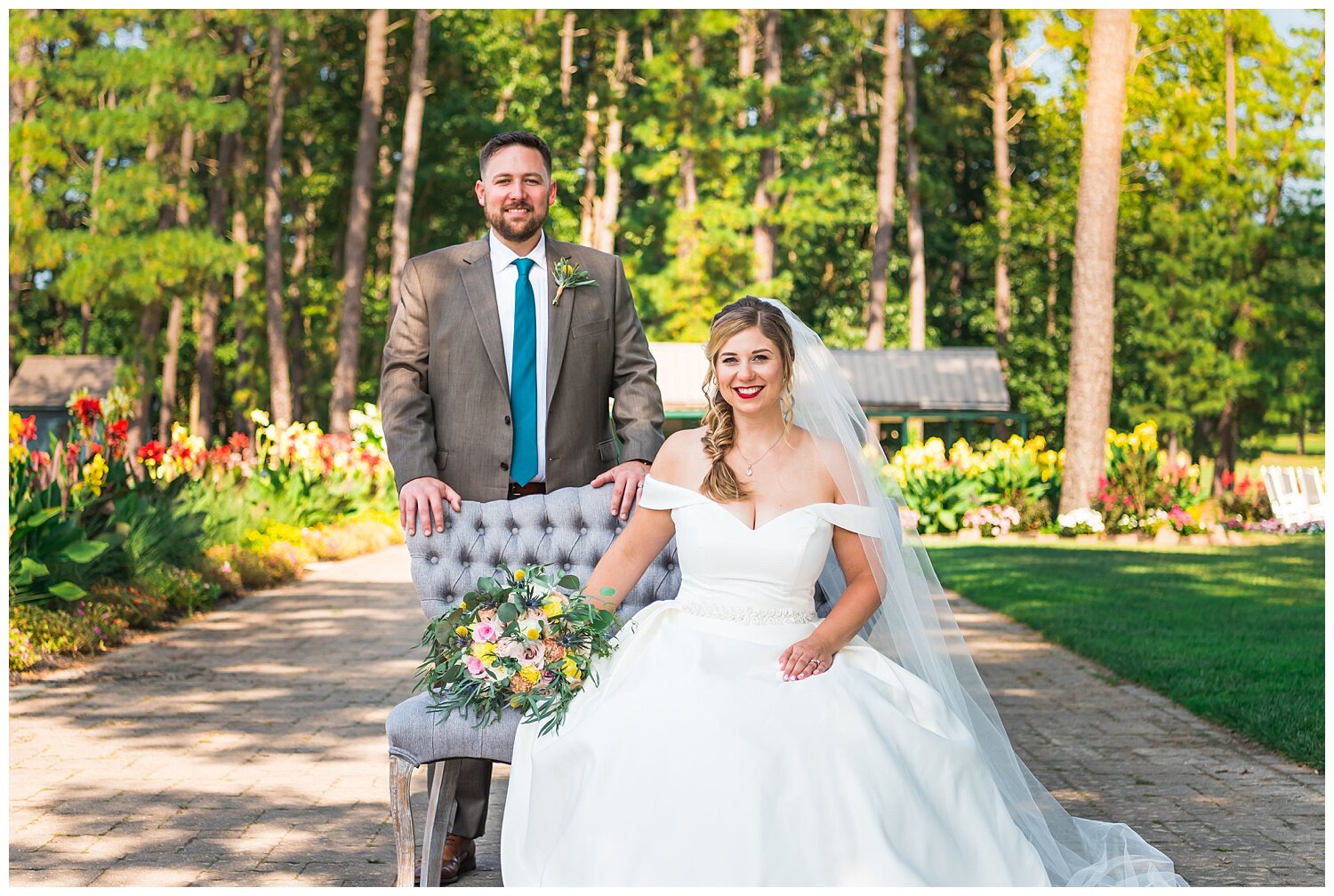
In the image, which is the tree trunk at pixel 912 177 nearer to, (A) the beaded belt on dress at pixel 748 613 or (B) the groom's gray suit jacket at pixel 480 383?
(B) the groom's gray suit jacket at pixel 480 383

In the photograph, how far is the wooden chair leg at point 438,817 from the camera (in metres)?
4.60

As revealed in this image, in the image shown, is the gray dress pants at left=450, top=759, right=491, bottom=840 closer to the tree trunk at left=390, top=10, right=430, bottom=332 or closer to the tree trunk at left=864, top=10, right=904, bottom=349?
the tree trunk at left=390, top=10, right=430, bottom=332

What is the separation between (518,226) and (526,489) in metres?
1.01

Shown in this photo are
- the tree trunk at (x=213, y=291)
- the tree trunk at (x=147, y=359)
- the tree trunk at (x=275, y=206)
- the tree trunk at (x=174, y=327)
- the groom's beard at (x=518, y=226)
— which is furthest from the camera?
the tree trunk at (x=213, y=291)

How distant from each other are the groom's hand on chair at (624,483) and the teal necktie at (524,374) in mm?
299

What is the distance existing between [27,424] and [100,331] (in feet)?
123

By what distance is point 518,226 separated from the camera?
16.8ft

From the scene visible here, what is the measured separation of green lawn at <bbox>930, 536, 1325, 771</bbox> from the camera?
8.18 metres

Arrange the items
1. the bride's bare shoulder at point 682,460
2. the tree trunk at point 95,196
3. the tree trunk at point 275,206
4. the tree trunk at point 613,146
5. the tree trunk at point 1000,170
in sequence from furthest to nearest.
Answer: the tree trunk at point 1000,170 < the tree trunk at point 613,146 < the tree trunk at point 275,206 < the tree trunk at point 95,196 < the bride's bare shoulder at point 682,460

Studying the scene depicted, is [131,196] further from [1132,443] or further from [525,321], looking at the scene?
[525,321]

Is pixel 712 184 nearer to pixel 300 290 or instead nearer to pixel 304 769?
pixel 300 290

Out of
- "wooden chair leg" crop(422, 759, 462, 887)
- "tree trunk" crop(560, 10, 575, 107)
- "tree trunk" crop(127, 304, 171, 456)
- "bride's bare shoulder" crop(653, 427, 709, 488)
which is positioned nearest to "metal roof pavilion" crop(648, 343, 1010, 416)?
"tree trunk" crop(127, 304, 171, 456)

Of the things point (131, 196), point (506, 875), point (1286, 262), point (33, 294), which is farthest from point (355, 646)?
point (1286, 262)

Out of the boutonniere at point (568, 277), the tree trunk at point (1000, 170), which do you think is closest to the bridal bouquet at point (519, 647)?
the boutonniere at point (568, 277)
